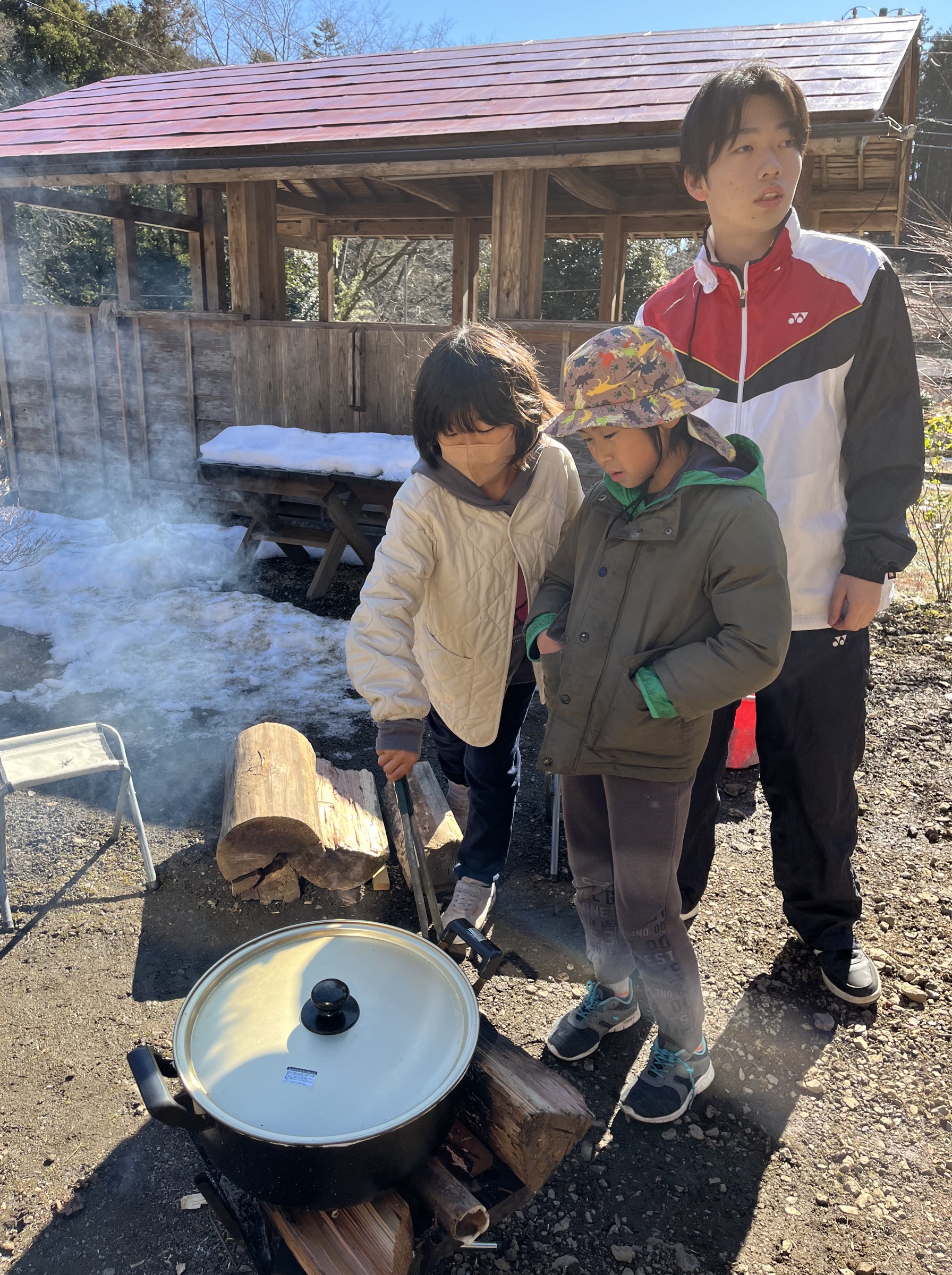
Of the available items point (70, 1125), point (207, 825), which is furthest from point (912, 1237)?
point (207, 825)

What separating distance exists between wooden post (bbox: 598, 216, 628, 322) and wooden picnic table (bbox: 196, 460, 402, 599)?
4001mm

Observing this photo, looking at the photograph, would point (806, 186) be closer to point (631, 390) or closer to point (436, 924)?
point (631, 390)

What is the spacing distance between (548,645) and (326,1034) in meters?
0.97

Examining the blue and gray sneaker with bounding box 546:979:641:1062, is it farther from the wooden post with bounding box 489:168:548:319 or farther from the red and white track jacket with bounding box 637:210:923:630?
the wooden post with bounding box 489:168:548:319

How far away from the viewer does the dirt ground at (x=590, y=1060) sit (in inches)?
74.9

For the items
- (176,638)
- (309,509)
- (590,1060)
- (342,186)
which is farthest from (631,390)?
(342,186)

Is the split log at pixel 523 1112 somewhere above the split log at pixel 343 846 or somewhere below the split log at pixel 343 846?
above

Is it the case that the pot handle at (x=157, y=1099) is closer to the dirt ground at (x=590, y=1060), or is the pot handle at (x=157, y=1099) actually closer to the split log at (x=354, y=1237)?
the split log at (x=354, y=1237)

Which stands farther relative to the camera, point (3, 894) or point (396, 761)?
point (3, 894)

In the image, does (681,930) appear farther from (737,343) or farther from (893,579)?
(737,343)

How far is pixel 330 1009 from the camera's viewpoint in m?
1.51

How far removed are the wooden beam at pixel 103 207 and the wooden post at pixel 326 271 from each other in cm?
311

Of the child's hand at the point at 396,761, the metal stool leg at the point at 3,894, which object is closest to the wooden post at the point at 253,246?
the metal stool leg at the point at 3,894

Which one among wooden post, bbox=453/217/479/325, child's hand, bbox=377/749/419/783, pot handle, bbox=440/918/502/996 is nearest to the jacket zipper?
child's hand, bbox=377/749/419/783
